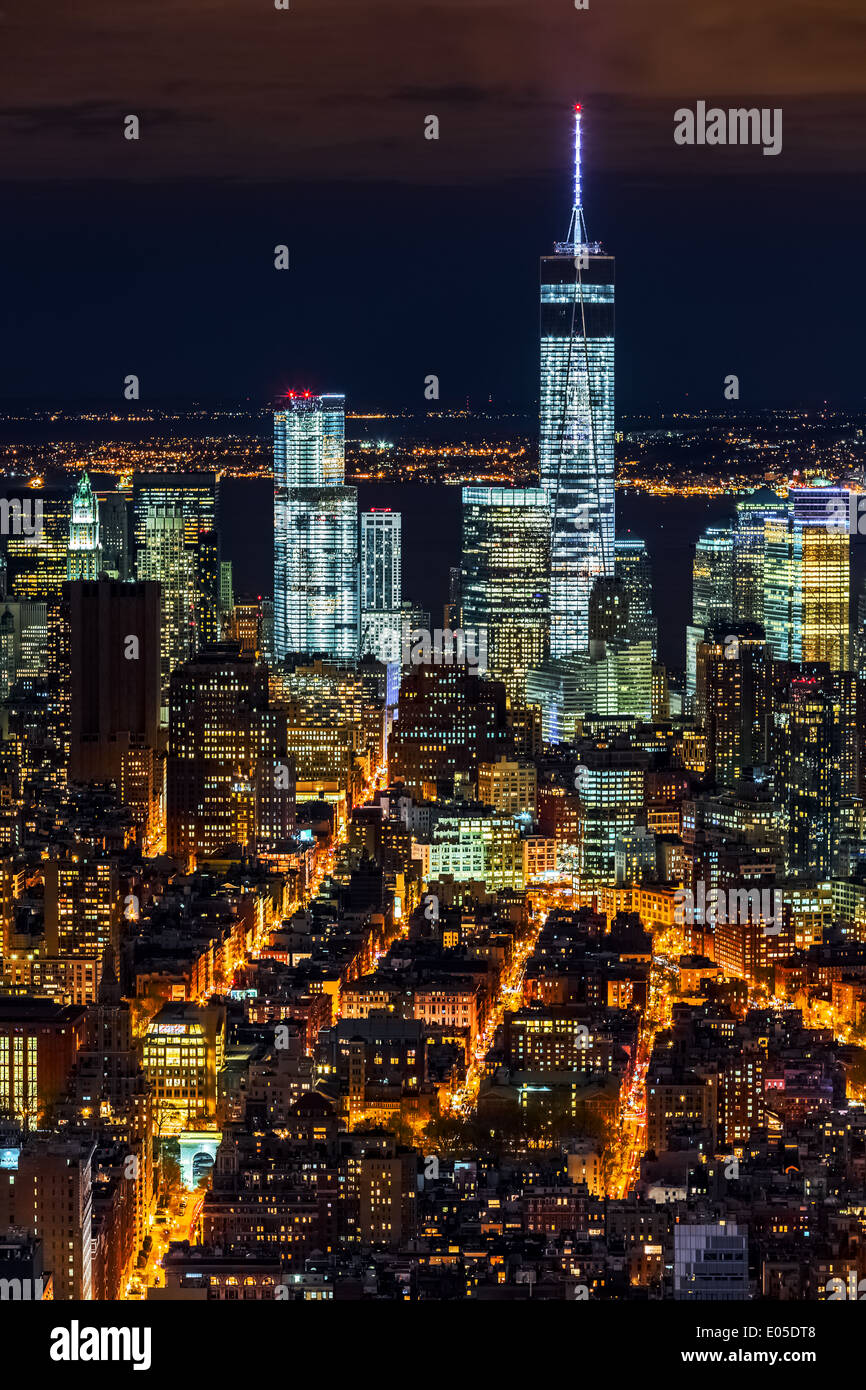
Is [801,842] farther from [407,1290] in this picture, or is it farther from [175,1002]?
[407,1290]

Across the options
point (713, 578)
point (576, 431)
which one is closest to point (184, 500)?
point (576, 431)

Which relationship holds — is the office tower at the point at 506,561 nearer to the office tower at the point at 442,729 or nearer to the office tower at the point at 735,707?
the office tower at the point at 735,707

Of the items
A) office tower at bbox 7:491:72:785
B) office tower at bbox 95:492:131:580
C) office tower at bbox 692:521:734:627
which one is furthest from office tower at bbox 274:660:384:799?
office tower at bbox 692:521:734:627

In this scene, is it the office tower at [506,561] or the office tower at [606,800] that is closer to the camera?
the office tower at [606,800]

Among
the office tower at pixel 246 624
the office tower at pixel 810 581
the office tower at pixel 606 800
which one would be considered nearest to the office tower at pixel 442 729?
the office tower at pixel 606 800

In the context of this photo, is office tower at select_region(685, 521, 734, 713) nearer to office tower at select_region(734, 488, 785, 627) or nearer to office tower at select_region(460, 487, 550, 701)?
office tower at select_region(734, 488, 785, 627)

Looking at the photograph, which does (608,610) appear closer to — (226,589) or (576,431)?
(576,431)
